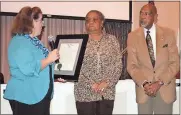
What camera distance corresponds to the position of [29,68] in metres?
2.03

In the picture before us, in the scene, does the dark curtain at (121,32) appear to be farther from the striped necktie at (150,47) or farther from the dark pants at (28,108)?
the dark pants at (28,108)

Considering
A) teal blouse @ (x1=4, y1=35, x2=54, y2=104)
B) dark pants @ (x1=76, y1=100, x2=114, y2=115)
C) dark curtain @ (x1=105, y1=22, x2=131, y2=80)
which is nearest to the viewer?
teal blouse @ (x1=4, y1=35, x2=54, y2=104)

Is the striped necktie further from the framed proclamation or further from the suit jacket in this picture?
the framed proclamation

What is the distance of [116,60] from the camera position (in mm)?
2785

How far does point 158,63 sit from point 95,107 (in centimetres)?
73

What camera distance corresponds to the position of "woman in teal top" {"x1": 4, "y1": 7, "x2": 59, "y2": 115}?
2049 mm

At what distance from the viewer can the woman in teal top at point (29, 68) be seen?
205 cm

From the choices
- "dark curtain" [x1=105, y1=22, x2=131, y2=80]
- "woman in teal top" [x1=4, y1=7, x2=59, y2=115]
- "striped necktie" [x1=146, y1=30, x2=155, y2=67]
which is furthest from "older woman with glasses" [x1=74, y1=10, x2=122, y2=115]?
"dark curtain" [x1=105, y1=22, x2=131, y2=80]

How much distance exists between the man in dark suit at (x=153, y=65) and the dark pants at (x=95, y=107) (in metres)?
0.32

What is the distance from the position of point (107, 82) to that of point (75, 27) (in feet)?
3.33

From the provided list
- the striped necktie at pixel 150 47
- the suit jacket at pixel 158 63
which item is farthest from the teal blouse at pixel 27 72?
the striped necktie at pixel 150 47

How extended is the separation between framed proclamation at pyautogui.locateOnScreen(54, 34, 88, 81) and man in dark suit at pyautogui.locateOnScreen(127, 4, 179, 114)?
0.51 metres

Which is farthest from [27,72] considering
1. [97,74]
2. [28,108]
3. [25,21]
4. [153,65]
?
[153,65]

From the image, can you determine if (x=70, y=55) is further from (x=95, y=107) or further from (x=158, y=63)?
(x=158, y=63)
